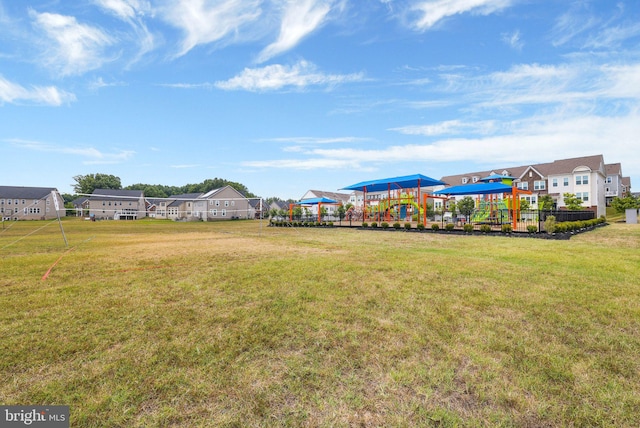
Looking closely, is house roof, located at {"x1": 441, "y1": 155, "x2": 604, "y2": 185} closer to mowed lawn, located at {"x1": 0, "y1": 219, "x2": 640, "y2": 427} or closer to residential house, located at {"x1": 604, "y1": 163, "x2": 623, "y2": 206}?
residential house, located at {"x1": 604, "y1": 163, "x2": 623, "y2": 206}

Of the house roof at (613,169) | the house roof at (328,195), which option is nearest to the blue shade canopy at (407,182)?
the house roof at (328,195)

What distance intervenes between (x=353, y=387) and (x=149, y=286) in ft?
15.7

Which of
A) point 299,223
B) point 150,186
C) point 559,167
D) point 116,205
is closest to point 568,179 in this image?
point 559,167

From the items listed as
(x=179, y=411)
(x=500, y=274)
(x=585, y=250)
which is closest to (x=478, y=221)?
(x=585, y=250)

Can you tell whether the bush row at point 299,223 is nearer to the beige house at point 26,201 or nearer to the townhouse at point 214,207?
the townhouse at point 214,207

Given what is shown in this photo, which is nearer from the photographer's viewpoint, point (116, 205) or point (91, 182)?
point (116, 205)

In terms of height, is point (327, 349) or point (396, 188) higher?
point (396, 188)

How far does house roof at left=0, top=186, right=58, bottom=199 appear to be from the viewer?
5622 cm

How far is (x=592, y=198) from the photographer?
3881 cm

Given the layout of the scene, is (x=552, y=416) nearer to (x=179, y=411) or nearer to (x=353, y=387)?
(x=353, y=387)

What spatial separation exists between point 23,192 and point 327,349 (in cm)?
8130

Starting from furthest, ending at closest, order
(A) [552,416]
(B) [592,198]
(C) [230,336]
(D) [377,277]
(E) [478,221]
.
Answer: (B) [592,198]
(E) [478,221]
(D) [377,277]
(C) [230,336]
(A) [552,416]

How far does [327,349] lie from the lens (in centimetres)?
310

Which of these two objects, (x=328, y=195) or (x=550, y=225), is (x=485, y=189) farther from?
(x=328, y=195)
